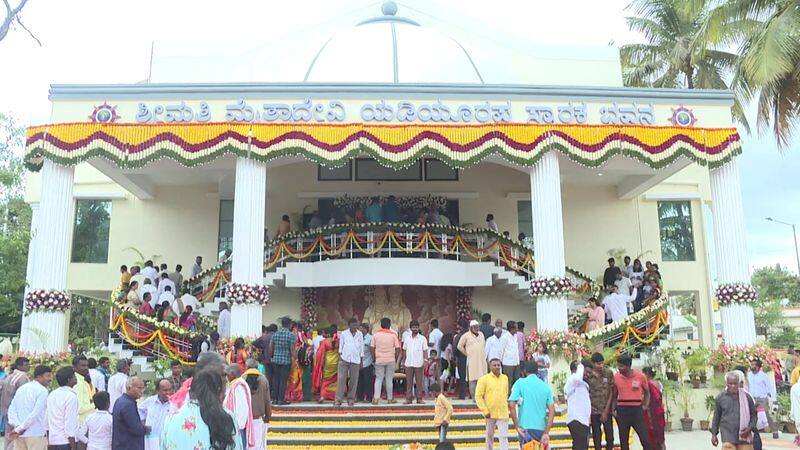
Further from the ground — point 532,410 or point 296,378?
point 296,378

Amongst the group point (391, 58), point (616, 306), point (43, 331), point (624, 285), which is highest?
point (391, 58)

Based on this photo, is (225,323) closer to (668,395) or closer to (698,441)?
(668,395)

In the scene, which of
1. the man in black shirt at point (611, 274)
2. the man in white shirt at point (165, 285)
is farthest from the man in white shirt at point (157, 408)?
the man in black shirt at point (611, 274)

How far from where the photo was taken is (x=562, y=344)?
→ 1301 cm

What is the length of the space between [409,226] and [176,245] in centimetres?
705

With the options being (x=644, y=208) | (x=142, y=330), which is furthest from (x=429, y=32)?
(x=142, y=330)

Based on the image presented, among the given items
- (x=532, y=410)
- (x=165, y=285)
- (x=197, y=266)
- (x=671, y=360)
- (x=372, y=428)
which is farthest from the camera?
(x=197, y=266)

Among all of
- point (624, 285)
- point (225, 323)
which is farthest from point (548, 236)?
point (225, 323)

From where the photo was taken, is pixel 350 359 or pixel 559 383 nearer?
pixel 350 359

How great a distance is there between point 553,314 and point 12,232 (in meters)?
19.1

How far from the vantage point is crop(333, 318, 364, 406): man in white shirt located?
1195cm

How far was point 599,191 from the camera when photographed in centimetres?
1955

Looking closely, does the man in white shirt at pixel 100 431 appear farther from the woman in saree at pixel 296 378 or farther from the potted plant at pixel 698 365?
the potted plant at pixel 698 365

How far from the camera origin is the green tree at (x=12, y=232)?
67.8ft
